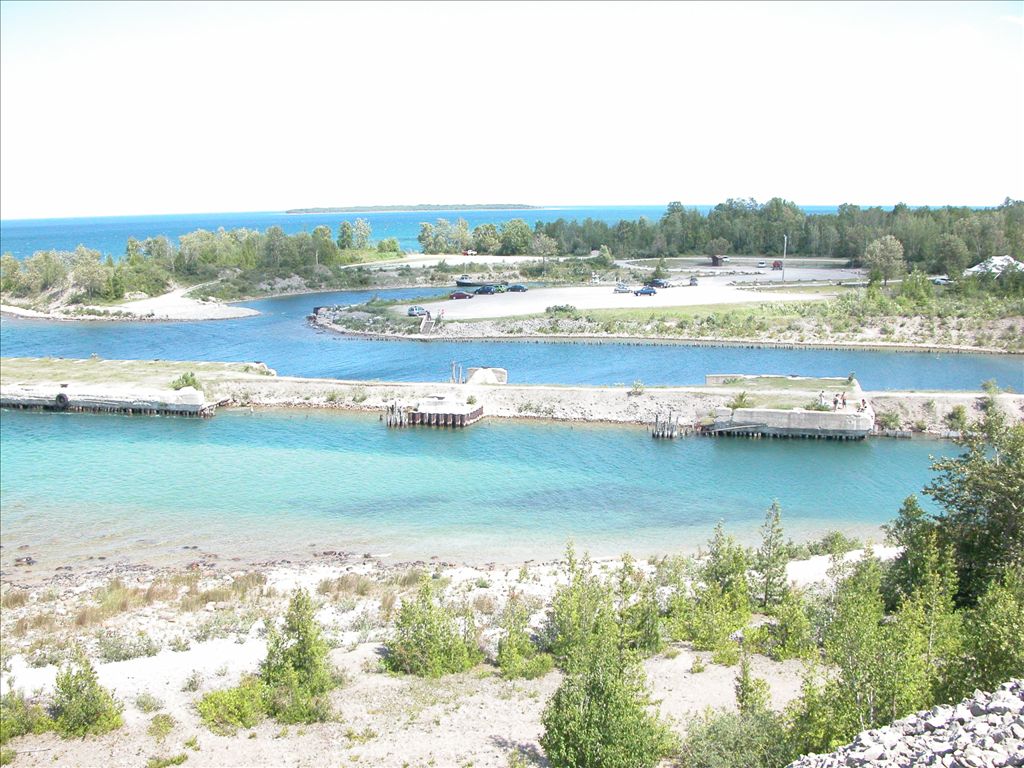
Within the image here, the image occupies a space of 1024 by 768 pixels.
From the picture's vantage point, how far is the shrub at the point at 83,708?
17.9 meters

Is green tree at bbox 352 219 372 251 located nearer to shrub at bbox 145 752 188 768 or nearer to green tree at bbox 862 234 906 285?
green tree at bbox 862 234 906 285

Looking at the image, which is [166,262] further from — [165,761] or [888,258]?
[165,761]

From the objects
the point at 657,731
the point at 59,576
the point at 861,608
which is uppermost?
the point at 861,608

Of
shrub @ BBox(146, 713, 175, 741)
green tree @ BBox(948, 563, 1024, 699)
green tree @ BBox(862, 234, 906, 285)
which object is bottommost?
shrub @ BBox(146, 713, 175, 741)

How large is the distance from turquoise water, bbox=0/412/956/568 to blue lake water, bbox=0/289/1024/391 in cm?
1418

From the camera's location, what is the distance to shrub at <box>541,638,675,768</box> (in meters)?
14.9

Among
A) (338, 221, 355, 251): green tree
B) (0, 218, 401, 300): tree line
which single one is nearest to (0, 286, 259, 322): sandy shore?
(0, 218, 401, 300): tree line

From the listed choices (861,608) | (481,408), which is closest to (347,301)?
(481,408)

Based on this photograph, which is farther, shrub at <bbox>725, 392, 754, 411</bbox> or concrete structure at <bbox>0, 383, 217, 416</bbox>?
concrete structure at <bbox>0, 383, 217, 416</bbox>

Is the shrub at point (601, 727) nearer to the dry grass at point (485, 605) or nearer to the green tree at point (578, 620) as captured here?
the green tree at point (578, 620)

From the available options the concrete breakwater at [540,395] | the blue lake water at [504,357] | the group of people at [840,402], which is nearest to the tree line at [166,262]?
the blue lake water at [504,357]

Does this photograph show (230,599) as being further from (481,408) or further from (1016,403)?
(1016,403)

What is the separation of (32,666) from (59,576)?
8241 mm

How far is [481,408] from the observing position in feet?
180
